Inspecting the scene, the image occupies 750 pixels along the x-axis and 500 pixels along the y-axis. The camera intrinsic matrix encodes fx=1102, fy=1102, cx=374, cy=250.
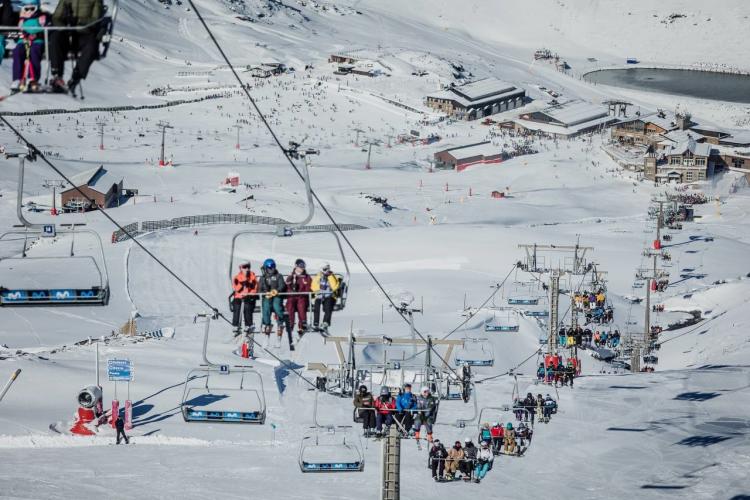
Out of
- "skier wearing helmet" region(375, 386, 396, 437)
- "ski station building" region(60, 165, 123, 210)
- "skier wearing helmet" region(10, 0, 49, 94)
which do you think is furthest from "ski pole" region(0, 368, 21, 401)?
"ski station building" region(60, 165, 123, 210)

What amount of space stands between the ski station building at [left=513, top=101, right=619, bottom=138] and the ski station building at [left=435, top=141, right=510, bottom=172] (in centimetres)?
1057

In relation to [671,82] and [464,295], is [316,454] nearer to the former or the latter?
[464,295]

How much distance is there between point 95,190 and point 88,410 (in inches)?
1240

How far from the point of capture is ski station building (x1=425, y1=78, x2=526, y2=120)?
83.3m

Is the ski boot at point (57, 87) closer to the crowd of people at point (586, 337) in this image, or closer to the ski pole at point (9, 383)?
the ski pole at point (9, 383)

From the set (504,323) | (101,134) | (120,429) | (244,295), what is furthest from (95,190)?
(244,295)

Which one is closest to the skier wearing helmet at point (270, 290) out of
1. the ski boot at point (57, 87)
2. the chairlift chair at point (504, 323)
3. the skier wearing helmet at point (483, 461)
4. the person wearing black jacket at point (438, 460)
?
the ski boot at point (57, 87)

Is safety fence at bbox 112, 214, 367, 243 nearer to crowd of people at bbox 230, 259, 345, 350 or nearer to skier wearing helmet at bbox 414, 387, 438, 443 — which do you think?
skier wearing helmet at bbox 414, 387, 438, 443

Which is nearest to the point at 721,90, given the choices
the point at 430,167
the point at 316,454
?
the point at 430,167

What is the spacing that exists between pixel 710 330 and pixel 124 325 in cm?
1891

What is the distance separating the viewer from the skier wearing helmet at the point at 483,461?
65.5ft

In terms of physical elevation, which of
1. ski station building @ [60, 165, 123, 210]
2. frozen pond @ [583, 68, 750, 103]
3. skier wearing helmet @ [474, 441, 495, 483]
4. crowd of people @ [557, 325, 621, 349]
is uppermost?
frozen pond @ [583, 68, 750, 103]

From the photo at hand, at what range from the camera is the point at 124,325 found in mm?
31312

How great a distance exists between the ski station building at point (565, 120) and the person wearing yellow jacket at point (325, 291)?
68233 millimetres
